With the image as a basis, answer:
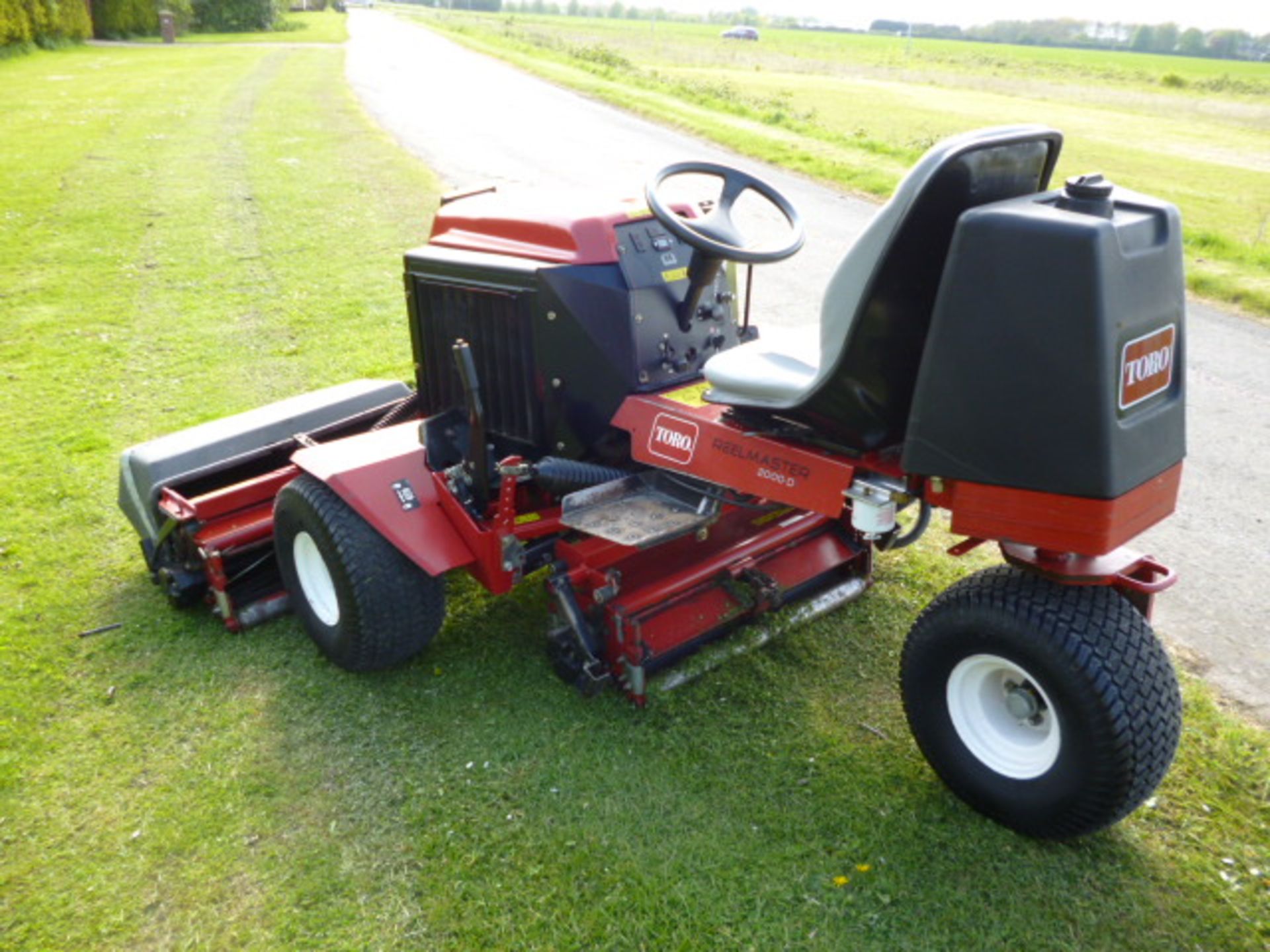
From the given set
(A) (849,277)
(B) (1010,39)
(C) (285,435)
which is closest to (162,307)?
(C) (285,435)

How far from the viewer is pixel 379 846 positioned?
2830 mm

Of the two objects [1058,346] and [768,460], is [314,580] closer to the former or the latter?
[768,460]

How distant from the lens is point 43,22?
27750mm

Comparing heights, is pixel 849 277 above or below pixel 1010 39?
above

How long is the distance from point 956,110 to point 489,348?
2442 centimetres

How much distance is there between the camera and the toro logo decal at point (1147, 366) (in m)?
2.26

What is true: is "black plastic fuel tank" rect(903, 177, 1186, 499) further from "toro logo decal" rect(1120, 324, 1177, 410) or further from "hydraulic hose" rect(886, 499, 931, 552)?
"hydraulic hose" rect(886, 499, 931, 552)

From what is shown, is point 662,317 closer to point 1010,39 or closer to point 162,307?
point 162,307

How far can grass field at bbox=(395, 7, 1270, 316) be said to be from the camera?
1256 centimetres

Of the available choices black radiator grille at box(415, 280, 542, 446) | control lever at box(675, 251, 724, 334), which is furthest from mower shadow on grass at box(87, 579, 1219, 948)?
control lever at box(675, 251, 724, 334)

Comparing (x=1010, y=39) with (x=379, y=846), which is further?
(x=1010, y=39)

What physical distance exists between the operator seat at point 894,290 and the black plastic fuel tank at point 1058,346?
122 mm

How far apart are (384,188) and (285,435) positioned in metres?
8.41

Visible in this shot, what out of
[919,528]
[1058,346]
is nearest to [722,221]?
[919,528]
